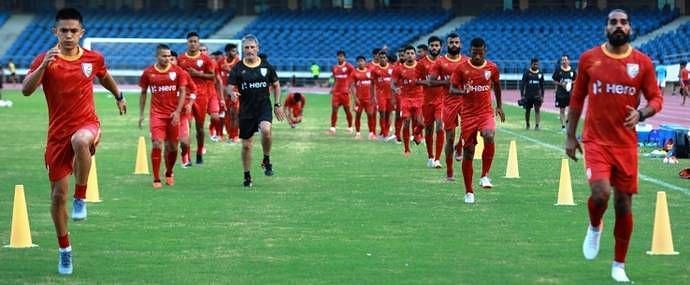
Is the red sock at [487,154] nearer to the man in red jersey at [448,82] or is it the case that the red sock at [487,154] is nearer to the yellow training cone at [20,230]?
the man in red jersey at [448,82]

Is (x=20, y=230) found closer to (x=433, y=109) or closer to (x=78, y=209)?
(x=78, y=209)

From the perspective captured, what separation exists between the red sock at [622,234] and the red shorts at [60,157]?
13.3ft

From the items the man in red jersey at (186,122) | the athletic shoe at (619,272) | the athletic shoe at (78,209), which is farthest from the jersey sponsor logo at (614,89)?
the man in red jersey at (186,122)

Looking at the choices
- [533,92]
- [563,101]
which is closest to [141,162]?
[563,101]

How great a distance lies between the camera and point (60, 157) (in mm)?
11703

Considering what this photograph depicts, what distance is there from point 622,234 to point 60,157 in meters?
4.28

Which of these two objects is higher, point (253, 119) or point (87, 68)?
point (87, 68)

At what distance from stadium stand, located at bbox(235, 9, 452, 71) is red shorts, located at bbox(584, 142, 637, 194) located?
212 feet

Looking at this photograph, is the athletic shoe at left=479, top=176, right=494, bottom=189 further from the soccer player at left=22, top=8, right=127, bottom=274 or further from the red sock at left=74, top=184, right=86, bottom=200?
the soccer player at left=22, top=8, right=127, bottom=274

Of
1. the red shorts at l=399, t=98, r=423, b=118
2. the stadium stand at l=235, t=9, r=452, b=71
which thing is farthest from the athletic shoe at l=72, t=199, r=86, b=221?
the stadium stand at l=235, t=9, r=452, b=71

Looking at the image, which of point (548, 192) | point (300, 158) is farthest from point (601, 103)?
point (300, 158)

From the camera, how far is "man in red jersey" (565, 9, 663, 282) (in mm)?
10945

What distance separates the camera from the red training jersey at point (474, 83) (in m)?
18.2

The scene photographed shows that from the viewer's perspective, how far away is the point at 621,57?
433 inches
